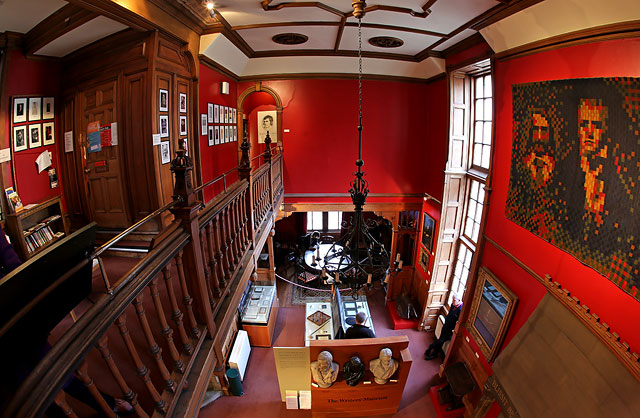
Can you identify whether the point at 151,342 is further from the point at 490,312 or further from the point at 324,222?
the point at 324,222

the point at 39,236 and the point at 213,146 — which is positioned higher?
the point at 213,146

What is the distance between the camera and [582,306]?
10.1 ft

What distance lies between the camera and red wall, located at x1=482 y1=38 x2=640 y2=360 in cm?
265

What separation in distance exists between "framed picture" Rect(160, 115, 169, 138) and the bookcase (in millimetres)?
1918

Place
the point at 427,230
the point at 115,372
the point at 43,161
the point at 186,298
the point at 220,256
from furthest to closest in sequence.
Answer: the point at 427,230 → the point at 43,161 → the point at 220,256 → the point at 186,298 → the point at 115,372

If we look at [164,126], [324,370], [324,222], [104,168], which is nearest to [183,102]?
[164,126]

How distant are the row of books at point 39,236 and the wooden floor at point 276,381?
12.0ft

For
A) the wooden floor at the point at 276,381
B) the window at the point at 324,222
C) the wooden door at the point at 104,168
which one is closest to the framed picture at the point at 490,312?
the wooden floor at the point at 276,381

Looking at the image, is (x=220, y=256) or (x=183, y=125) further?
(x=183, y=125)

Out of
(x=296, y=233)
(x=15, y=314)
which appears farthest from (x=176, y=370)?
(x=296, y=233)

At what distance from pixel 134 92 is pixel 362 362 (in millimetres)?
5138

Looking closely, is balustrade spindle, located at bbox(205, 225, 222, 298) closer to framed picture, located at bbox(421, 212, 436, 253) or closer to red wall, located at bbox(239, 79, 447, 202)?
red wall, located at bbox(239, 79, 447, 202)

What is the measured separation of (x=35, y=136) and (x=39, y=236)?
139cm

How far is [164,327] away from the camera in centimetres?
171
